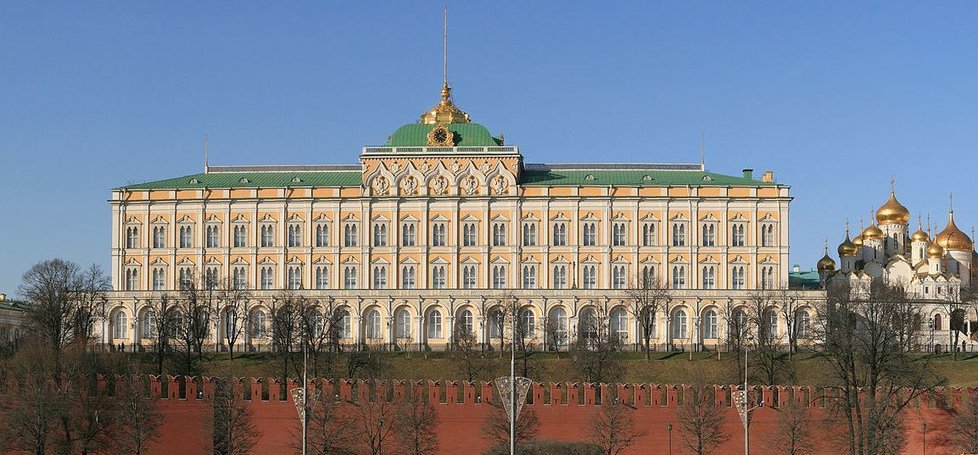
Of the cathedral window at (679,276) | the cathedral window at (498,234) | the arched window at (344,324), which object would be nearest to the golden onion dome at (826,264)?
the cathedral window at (679,276)

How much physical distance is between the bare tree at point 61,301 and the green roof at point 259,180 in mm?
10208

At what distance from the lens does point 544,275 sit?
130 meters

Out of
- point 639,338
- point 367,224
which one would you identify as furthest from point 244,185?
point 639,338

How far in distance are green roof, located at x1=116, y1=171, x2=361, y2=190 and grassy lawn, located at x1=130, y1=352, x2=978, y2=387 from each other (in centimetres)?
2115

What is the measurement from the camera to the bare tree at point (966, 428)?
8412cm

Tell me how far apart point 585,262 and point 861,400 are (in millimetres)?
43507

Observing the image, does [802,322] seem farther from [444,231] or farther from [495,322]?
[444,231]

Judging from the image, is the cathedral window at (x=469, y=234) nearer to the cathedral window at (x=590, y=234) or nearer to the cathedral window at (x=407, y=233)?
the cathedral window at (x=407, y=233)

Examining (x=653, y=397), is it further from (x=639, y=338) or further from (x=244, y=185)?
(x=244, y=185)

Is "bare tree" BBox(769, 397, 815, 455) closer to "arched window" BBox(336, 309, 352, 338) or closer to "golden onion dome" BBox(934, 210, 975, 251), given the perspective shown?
"arched window" BBox(336, 309, 352, 338)

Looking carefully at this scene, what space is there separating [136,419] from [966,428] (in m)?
38.3

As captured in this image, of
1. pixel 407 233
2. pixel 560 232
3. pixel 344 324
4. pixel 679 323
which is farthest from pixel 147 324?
pixel 679 323

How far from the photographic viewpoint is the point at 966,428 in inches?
3339

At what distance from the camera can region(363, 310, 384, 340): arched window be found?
4973 inches
